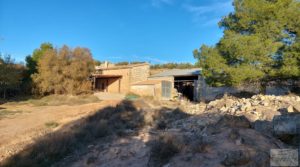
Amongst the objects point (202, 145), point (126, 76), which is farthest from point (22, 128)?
point (126, 76)

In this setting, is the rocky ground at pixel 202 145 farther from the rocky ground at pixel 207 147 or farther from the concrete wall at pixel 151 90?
the concrete wall at pixel 151 90

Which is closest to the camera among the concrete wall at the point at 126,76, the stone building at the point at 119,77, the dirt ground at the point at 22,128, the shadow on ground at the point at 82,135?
the shadow on ground at the point at 82,135

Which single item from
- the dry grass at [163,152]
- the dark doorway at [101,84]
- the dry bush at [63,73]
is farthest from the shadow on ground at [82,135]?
the dark doorway at [101,84]

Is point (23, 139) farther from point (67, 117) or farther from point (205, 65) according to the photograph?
point (205, 65)

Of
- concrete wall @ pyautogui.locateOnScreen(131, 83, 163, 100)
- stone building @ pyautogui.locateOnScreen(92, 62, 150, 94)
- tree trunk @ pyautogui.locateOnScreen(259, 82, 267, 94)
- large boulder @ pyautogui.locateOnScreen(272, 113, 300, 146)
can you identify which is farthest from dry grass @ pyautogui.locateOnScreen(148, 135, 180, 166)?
stone building @ pyautogui.locateOnScreen(92, 62, 150, 94)

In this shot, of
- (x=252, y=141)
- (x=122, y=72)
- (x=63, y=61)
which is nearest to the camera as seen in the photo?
(x=252, y=141)

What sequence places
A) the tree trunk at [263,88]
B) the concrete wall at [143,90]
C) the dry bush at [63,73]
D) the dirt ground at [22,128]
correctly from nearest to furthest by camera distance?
the dirt ground at [22,128]
the tree trunk at [263,88]
the dry bush at [63,73]
the concrete wall at [143,90]

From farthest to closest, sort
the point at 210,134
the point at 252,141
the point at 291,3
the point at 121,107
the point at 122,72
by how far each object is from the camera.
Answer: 1. the point at 122,72
2. the point at 291,3
3. the point at 121,107
4. the point at 210,134
5. the point at 252,141

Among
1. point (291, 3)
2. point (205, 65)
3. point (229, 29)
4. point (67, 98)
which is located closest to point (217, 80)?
point (205, 65)

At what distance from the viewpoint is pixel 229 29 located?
850 inches

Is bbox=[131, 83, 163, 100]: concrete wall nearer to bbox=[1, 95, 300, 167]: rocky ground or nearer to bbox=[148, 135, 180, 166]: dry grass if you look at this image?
bbox=[1, 95, 300, 167]: rocky ground

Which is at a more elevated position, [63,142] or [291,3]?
[291,3]

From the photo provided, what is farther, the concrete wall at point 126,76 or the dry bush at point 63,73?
the concrete wall at point 126,76

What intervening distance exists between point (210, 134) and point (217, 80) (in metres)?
11.8
